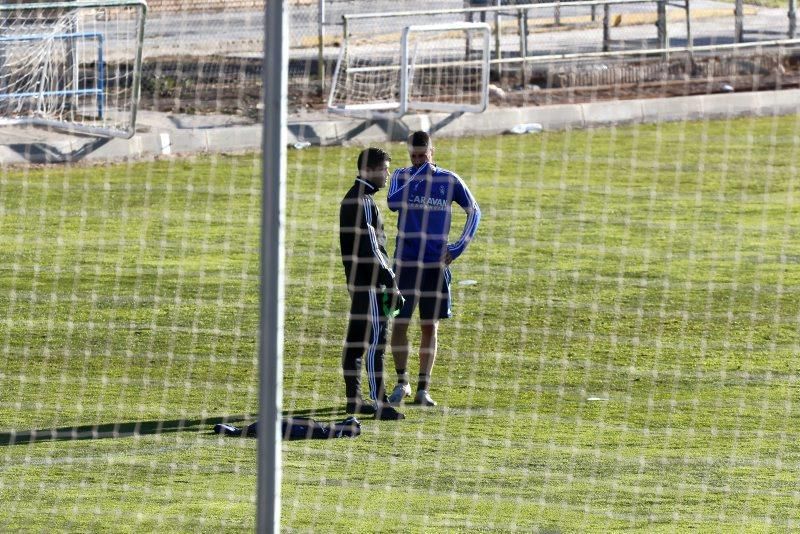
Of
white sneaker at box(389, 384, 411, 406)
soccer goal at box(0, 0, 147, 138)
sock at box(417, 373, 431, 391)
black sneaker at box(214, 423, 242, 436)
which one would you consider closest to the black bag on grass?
black sneaker at box(214, 423, 242, 436)

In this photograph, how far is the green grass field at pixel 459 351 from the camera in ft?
26.5

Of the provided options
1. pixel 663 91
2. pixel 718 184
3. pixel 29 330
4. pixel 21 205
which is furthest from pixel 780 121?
pixel 29 330

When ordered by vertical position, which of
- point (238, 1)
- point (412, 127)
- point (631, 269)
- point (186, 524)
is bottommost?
point (186, 524)

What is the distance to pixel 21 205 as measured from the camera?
15.8 metres

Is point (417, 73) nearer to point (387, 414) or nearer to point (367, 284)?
point (367, 284)

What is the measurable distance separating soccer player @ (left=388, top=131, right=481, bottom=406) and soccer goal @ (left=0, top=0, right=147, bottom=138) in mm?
8587

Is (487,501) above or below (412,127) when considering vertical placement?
below

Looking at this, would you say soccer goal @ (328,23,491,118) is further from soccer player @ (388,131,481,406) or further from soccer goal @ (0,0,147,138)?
soccer player @ (388,131,481,406)

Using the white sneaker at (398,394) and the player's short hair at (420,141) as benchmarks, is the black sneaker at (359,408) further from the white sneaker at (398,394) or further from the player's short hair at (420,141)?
the player's short hair at (420,141)

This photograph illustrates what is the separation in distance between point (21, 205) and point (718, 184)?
727 centimetres

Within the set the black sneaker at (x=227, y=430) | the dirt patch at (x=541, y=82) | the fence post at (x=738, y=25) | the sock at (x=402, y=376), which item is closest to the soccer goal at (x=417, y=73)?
the dirt patch at (x=541, y=82)

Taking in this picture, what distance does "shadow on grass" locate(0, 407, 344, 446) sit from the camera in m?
9.16

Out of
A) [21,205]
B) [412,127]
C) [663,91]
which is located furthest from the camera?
[663,91]

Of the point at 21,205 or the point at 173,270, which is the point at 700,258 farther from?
the point at 21,205
